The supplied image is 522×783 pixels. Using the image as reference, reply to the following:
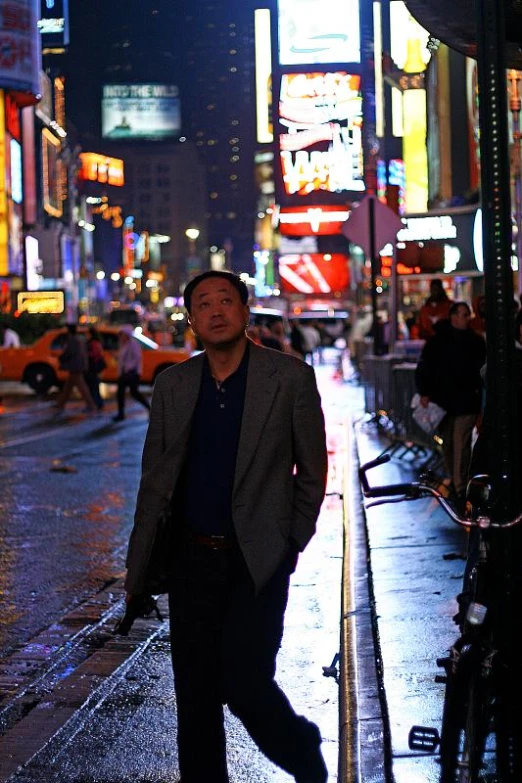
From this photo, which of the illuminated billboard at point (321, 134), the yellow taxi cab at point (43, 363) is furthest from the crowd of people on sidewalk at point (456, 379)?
the illuminated billboard at point (321, 134)

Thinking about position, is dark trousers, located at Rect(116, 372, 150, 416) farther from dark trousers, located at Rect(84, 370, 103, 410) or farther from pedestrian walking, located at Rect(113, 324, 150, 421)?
dark trousers, located at Rect(84, 370, 103, 410)

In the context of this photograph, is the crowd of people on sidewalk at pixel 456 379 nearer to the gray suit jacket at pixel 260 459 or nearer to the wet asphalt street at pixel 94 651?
the wet asphalt street at pixel 94 651

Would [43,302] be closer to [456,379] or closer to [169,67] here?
[456,379]

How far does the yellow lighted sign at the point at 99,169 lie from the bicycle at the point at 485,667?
127m

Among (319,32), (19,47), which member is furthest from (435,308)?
(19,47)

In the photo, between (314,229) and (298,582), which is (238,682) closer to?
(298,582)

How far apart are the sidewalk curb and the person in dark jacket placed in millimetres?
1680

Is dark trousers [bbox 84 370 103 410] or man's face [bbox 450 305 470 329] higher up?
man's face [bbox 450 305 470 329]

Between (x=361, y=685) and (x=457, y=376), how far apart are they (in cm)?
565

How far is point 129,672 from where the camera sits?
7.09 m

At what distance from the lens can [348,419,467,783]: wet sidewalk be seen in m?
5.43

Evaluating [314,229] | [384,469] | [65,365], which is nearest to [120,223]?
[314,229]

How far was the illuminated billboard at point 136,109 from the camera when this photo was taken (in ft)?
330

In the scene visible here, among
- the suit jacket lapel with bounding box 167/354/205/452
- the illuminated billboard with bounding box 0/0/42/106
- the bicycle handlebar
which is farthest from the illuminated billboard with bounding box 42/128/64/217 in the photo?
the bicycle handlebar
